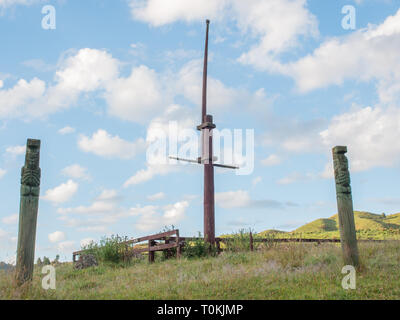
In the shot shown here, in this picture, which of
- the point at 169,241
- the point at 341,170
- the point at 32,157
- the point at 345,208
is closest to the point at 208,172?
the point at 169,241

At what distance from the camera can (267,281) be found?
9.77m

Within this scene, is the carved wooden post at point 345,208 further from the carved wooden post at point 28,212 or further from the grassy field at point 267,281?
the carved wooden post at point 28,212

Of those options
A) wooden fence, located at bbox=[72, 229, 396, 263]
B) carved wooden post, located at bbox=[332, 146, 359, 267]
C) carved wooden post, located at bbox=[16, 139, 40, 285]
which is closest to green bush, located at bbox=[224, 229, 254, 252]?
wooden fence, located at bbox=[72, 229, 396, 263]

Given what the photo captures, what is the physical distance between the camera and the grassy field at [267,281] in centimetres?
872

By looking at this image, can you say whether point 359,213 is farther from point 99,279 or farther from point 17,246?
point 17,246

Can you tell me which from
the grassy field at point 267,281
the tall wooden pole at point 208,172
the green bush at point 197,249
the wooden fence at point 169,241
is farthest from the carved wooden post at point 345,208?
the tall wooden pole at point 208,172

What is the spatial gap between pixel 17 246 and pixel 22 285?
1054 mm

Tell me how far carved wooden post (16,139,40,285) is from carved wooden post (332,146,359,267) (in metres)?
8.06

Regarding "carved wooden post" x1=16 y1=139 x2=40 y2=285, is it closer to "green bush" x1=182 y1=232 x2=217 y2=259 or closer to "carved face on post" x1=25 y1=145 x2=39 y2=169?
"carved face on post" x1=25 y1=145 x2=39 y2=169

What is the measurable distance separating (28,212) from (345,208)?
27.3ft

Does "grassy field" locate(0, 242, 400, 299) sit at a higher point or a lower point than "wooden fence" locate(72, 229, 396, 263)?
lower

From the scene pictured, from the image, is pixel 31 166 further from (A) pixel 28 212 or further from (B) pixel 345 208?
(B) pixel 345 208

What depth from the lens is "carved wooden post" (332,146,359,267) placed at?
416 inches
